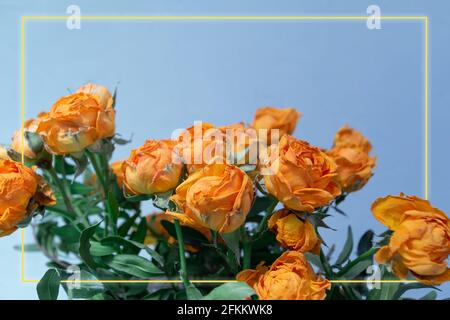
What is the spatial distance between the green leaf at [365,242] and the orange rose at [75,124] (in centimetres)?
29

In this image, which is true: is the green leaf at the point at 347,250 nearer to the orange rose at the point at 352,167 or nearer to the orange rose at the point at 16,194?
the orange rose at the point at 352,167

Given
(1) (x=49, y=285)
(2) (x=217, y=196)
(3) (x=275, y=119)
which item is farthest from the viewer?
(3) (x=275, y=119)

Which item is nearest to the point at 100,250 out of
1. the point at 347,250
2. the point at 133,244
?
the point at 133,244

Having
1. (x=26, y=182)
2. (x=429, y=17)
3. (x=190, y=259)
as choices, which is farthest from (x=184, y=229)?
(x=429, y=17)

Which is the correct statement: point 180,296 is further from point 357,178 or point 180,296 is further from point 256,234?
point 357,178

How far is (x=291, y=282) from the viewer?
59 cm

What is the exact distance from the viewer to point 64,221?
0.85m

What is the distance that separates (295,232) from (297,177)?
50 mm

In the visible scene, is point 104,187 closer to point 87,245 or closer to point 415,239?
point 87,245

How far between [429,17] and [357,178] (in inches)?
7.1

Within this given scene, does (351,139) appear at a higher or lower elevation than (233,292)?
higher

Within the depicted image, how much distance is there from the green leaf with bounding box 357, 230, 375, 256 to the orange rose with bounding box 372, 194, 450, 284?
0.16m

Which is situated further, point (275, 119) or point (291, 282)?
point (275, 119)

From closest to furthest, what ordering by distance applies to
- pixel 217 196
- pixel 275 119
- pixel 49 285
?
pixel 217 196 → pixel 49 285 → pixel 275 119
